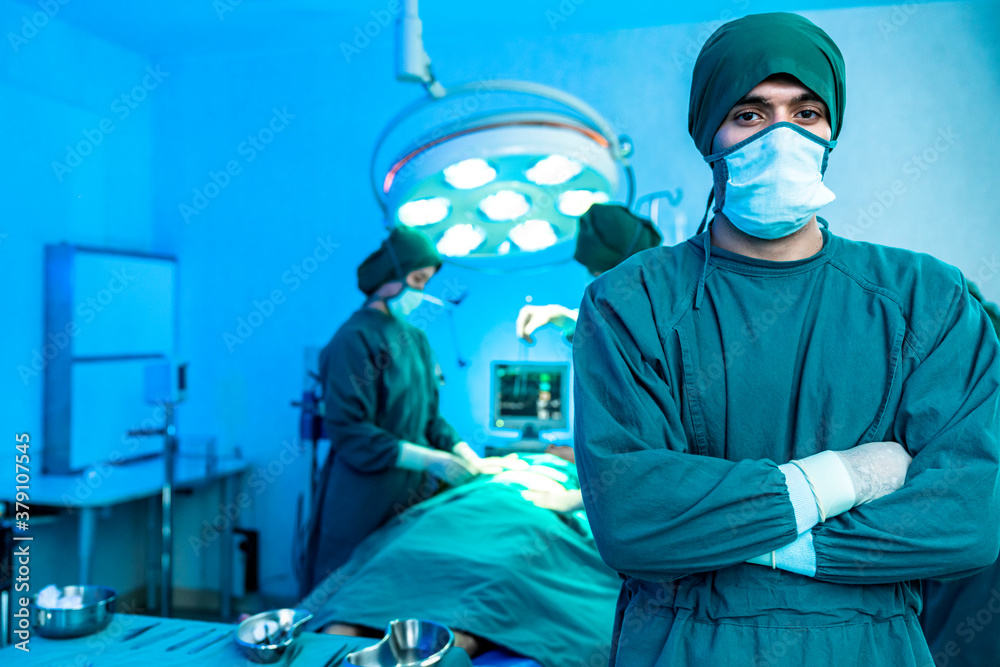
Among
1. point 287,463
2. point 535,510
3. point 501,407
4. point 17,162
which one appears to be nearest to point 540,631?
point 535,510

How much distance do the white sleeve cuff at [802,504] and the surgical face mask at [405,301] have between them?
70.5 inches

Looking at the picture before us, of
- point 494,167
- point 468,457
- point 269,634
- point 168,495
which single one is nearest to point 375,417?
point 468,457

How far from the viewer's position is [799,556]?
86 cm

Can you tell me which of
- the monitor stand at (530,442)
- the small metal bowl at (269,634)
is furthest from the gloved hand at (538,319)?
the small metal bowl at (269,634)

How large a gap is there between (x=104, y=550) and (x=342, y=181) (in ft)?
6.51

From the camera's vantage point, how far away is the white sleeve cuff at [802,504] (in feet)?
2.75

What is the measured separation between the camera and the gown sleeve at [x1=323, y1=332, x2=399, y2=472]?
239cm

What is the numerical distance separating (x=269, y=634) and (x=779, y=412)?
3.12 ft

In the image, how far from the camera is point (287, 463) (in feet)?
11.3

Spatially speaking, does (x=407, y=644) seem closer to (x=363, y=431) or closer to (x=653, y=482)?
(x=653, y=482)

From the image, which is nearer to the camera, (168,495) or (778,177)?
(778,177)

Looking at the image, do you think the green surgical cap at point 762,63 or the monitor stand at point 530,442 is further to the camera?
the monitor stand at point 530,442

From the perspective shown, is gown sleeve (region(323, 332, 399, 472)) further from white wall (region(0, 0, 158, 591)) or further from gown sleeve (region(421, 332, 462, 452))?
white wall (region(0, 0, 158, 591))

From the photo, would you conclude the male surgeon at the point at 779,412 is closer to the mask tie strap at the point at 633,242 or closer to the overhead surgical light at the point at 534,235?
the overhead surgical light at the point at 534,235
